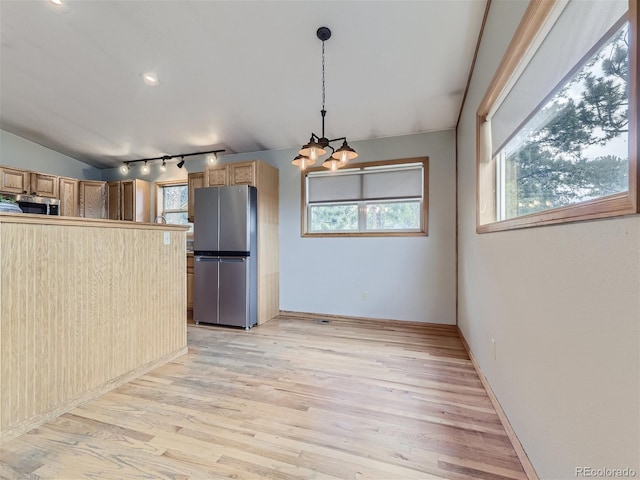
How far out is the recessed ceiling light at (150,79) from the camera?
302cm

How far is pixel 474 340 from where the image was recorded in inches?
100

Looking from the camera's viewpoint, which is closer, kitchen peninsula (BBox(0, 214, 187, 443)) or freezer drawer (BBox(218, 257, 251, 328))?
kitchen peninsula (BBox(0, 214, 187, 443))

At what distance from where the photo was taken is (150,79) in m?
3.09

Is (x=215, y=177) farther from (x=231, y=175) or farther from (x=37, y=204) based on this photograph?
(x=37, y=204)

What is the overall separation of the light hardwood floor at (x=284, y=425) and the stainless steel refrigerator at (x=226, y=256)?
102 cm

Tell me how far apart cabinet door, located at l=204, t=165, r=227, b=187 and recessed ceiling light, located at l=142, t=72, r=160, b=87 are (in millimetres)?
1215

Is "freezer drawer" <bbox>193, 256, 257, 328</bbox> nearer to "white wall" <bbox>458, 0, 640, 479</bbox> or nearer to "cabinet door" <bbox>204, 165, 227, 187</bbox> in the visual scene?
"cabinet door" <bbox>204, 165, 227, 187</bbox>

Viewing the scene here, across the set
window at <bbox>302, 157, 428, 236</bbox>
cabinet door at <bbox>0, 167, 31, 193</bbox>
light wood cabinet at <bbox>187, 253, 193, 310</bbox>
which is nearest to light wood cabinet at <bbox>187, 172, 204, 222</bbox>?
light wood cabinet at <bbox>187, 253, 193, 310</bbox>

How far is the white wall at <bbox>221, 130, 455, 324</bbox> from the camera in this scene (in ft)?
11.9

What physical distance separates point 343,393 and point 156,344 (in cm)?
173

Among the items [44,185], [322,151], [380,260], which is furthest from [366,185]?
[44,185]

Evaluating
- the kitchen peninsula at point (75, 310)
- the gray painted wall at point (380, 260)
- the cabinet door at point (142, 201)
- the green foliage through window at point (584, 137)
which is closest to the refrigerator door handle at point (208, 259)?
the gray painted wall at point (380, 260)

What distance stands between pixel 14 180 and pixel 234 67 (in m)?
4.12

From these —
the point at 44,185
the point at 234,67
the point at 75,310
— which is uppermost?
the point at 234,67
